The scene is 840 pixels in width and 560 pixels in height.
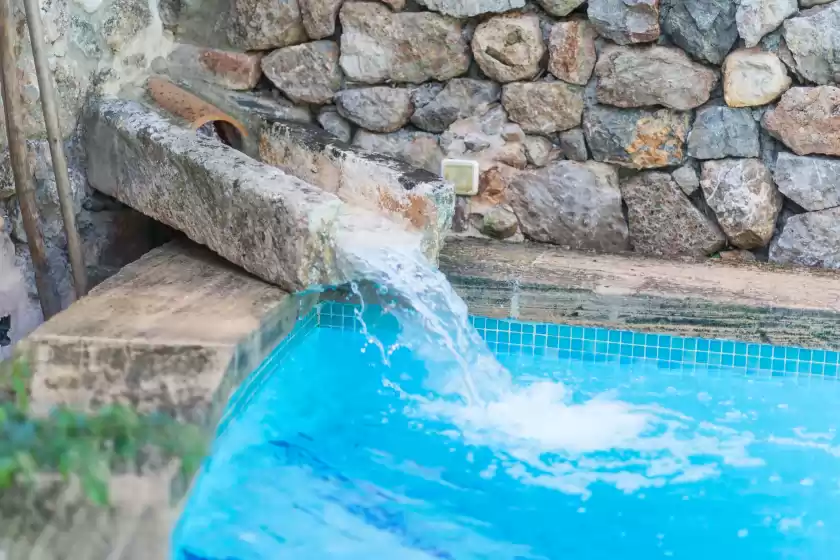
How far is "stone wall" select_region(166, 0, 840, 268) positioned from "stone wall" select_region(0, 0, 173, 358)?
1.22 feet

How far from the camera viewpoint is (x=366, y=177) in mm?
3125

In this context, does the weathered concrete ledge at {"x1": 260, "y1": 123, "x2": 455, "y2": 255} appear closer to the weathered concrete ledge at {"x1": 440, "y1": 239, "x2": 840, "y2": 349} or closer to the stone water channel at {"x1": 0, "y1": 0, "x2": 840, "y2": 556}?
the stone water channel at {"x1": 0, "y1": 0, "x2": 840, "y2": 556}

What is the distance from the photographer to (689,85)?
10.5ft

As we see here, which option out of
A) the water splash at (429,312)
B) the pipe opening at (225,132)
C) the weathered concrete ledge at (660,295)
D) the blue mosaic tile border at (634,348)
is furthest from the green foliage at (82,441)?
the pipe opening at (225,132)

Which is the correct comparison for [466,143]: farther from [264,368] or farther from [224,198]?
[264,368]

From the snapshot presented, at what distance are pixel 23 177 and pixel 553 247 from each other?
1.79 metres

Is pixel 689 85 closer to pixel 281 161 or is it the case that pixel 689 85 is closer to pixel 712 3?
pixel 712 3

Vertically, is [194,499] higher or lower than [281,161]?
lower

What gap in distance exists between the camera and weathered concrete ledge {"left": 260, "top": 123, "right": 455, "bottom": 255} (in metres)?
2.95

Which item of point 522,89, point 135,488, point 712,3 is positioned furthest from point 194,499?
point 712,3

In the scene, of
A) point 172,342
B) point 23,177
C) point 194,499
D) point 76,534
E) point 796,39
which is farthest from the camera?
point 796,39

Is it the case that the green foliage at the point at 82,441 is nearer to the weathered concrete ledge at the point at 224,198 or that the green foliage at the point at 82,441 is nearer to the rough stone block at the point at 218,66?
the weathered concrete ledge at the point at 224,198

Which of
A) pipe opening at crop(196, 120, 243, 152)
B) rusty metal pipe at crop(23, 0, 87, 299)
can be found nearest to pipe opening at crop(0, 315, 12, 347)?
rusty metal pipe at crop(23, 0, 87, 299)

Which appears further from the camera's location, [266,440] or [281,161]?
[281,161]
